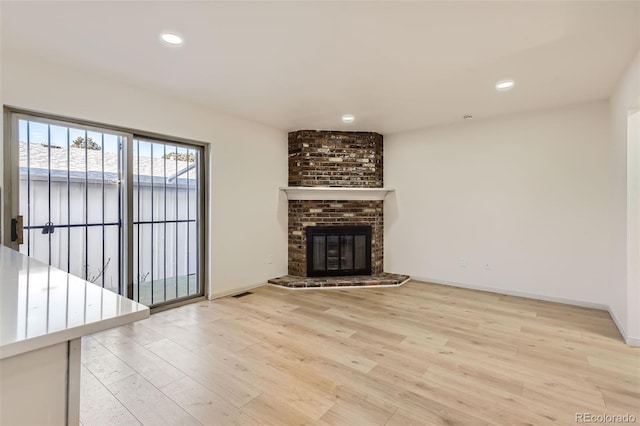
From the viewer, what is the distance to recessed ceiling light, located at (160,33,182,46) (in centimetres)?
214

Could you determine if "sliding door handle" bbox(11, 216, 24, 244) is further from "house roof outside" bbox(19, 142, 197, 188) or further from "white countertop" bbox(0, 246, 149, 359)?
"white countertop" bbox(0, 246, 149, 359)

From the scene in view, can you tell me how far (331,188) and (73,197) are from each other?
10.4ft

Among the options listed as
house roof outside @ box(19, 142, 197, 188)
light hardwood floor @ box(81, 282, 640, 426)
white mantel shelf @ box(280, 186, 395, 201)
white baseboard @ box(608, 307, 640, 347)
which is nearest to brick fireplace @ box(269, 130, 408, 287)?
white mantel shelf @ box(280, 186, 395, 201)

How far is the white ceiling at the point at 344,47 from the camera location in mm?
1880

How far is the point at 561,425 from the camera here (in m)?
1.63

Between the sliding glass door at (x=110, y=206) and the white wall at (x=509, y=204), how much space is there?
322 centimetres

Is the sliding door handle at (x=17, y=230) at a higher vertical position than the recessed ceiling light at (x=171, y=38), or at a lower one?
lower

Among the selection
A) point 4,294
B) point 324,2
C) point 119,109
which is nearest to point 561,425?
point 4,294

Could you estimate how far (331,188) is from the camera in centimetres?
473

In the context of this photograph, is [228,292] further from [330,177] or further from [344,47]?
[344,47]

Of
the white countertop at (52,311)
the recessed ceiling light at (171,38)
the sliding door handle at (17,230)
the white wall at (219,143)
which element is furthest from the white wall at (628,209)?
the sliding door handle at (17,230)

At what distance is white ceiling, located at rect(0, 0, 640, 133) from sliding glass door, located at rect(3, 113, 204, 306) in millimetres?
680

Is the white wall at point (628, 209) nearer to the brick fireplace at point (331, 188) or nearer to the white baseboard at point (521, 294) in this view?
the white baseboard at point (521, 294)

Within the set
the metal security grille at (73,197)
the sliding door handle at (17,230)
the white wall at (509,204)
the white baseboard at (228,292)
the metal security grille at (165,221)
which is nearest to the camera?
the sliding door handle at (17,230)
